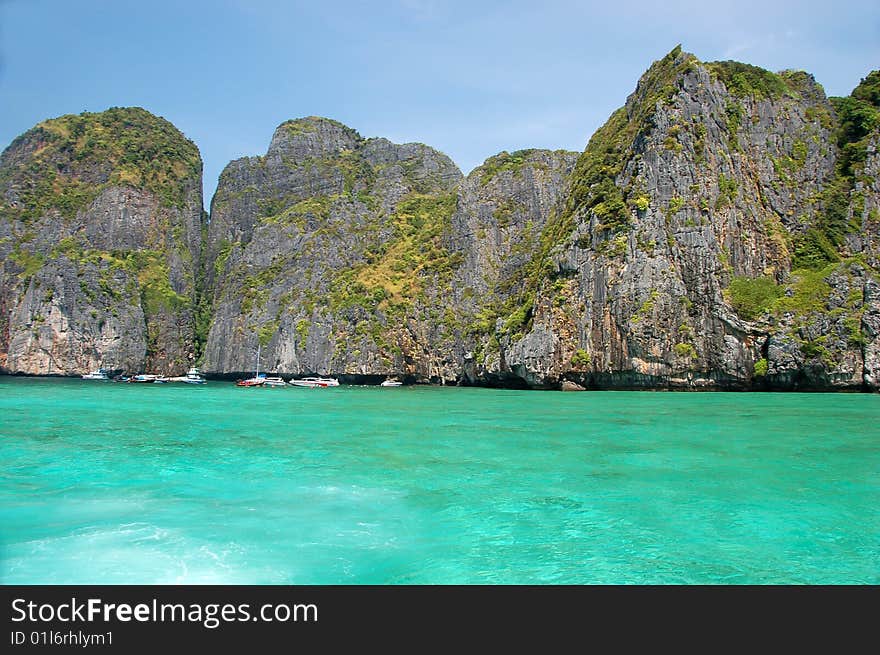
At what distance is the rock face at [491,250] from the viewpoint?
56531 millimetres

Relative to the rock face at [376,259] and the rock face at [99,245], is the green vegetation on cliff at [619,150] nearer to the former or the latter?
the rock face at [376,259]

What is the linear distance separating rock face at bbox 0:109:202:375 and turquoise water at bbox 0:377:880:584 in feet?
274

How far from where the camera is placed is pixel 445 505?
13.0 meters

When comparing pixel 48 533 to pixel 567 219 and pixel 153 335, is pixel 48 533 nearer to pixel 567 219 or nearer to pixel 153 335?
pixel 567 219

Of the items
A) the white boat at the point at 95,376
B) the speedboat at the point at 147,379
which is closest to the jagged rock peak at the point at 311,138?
the white boat at the point at 95,376

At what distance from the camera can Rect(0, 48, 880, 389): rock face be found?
56.5m

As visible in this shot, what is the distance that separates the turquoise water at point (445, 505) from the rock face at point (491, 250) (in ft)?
105

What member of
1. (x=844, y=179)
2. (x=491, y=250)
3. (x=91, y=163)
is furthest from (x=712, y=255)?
(x=91, y=163)

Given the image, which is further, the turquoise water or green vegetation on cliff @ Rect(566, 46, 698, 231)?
green vegetation on cliff @ Rect(566, 46, 698, 231)

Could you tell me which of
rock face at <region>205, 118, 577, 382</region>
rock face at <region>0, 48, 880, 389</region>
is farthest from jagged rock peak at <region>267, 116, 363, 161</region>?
rock face at <region>205, 118, 577, 382</region>

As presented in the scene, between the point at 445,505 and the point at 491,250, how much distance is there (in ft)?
258

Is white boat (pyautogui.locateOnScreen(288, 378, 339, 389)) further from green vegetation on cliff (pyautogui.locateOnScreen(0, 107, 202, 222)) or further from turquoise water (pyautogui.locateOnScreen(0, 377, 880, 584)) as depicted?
green vegetation on cliff (pyautogui.locateOnScreen(0, 107, 202, 222))
